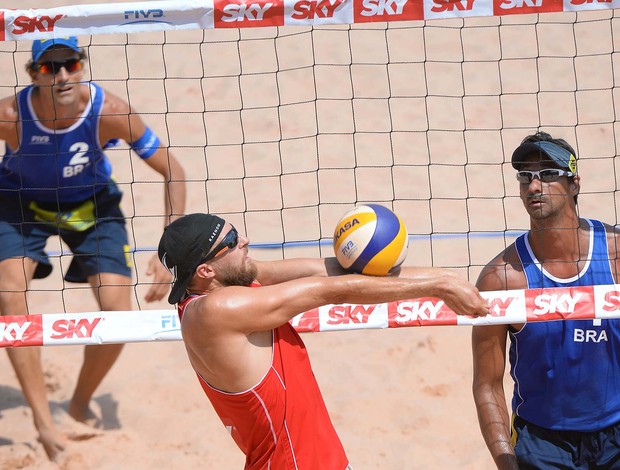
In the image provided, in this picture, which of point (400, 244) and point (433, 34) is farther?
point (433, 34)

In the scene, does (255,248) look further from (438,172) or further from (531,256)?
(531,256)

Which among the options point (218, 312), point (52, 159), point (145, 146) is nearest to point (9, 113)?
point (52, 159)

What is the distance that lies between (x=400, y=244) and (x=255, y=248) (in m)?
3.75

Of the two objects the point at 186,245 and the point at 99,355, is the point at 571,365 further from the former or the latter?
the point at 99,355

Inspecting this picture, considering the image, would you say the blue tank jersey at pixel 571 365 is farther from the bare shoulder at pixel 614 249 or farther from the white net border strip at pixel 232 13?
the white net border strip at pixel 232 13

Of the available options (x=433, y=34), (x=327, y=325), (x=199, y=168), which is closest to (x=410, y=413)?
(x=327, y=325)

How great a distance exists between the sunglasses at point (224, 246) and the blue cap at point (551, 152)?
3.60ft

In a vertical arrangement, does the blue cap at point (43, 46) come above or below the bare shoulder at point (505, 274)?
above

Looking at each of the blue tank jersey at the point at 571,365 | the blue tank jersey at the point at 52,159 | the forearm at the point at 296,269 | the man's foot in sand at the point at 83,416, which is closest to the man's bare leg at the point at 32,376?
the man's foot in sand at the point at 83,416

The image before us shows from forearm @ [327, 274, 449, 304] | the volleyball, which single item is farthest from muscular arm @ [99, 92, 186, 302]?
forearm @ [327, 274, 449, 304]

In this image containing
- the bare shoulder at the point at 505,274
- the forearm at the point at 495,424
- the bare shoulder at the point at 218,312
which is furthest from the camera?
the bare shoulder at the point at 505,274

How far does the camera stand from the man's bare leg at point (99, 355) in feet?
15.8

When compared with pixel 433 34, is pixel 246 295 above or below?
below

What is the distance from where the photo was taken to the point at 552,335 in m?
3.39
